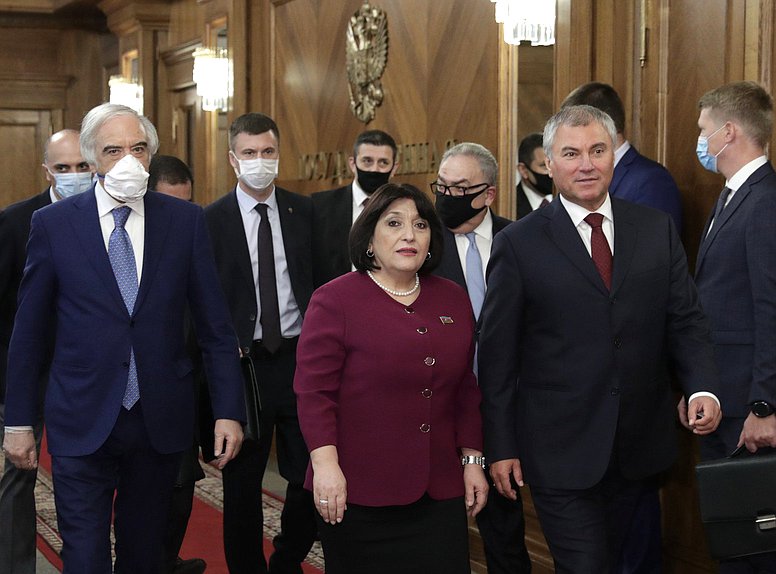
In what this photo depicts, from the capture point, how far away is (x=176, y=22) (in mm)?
11453

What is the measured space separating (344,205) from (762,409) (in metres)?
2.43

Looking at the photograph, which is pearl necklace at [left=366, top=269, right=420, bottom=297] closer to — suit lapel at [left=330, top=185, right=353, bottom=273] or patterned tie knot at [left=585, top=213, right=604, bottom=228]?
patterned tie knot at [left=585, top=213, right=604, bottom=228]

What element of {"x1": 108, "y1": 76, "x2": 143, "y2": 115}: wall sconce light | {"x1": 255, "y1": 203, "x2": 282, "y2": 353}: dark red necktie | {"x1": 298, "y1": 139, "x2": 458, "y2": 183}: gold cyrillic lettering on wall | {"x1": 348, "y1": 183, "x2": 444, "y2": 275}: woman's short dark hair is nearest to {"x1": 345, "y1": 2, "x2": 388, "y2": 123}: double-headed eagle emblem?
{"x1": 298, "y1": 139, "x2": 458, "y2": 183}: gold cyrillic lettering on wall

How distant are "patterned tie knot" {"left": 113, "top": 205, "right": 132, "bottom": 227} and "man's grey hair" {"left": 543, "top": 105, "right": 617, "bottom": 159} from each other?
1.29 metres

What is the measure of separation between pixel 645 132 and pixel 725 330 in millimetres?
1184

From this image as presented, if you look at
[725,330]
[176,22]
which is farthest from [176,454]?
[176,22]

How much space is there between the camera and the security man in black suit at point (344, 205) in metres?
5.41

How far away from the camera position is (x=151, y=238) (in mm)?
3750

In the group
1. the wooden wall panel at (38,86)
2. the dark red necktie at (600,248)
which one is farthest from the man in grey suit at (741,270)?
the wooden wall panel at (38,86)

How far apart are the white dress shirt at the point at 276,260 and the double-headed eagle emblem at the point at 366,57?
2.46 meters

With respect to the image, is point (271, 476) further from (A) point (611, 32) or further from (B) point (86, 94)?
(B) point (86, 94)

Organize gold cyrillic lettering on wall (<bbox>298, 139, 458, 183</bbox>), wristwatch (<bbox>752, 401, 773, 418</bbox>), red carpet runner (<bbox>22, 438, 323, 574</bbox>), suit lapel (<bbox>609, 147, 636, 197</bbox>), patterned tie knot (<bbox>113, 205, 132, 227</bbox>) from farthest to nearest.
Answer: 1. gold cyrillic lettering on wall (<bbox>298, 139, 458, 183</bbox>)
2. red carpet runner (<bbox>22, 438, 323, 574</bbox>)
3. suit lapel (<bbox>609, 147, 636, 197</bbox>)
4. wristwatch (<bbox>752, 401, 773, 418</bbox>)
5. patterned tie knot (<bbox>113, 205, 132, 227</bbox>)

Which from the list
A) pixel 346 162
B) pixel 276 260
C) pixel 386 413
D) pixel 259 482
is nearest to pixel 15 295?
pixel 276 260

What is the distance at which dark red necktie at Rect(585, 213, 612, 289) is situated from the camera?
365 cm
